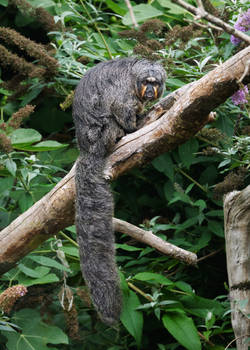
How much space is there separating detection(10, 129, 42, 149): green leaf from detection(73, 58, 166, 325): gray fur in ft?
1.30

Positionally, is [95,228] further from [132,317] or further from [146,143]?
[132,317]

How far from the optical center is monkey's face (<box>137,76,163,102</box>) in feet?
13.4

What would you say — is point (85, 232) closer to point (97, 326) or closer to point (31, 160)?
point (31, 160)

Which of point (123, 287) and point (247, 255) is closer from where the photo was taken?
point (247, 255)

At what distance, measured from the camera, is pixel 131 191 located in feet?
17.0

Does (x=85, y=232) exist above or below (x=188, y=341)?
above

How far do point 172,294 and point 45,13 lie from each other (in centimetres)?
285

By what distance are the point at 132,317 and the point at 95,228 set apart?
85 centimetres

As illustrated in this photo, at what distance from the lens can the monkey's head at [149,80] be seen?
4094 millimetres

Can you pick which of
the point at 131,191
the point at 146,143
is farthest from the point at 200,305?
the point at 146,143

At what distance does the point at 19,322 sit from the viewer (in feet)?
12.7

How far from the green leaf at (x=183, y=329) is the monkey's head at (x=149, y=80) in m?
1.72

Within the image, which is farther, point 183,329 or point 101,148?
point 183,329

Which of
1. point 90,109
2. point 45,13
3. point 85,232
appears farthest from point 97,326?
point 45,13
